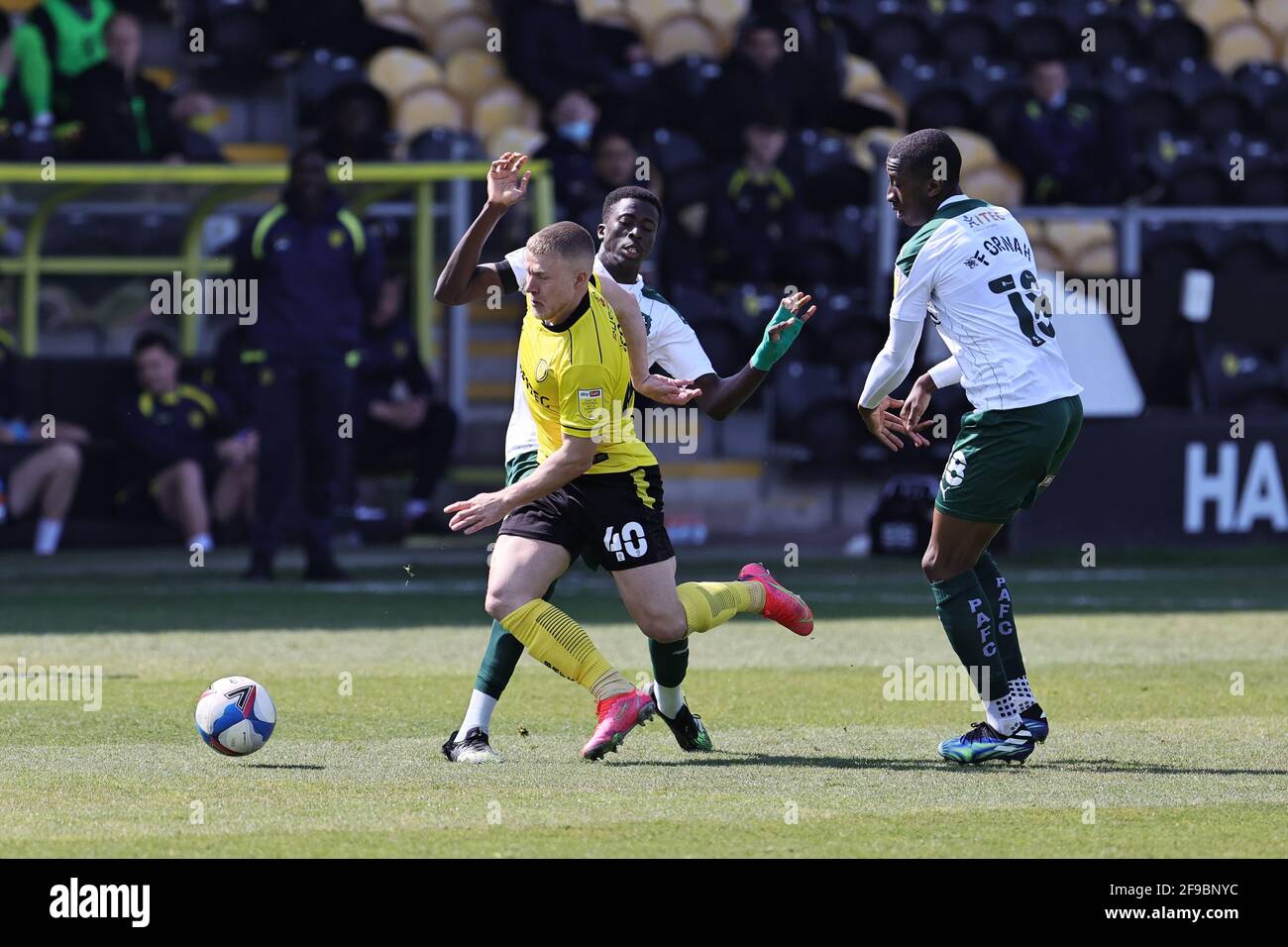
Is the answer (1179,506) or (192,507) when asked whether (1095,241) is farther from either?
(192,507)

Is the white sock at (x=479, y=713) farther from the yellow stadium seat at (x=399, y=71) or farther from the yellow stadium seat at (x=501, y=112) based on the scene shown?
the yellow stadium seat at (x=399, y=71)

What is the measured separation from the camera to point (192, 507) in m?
15.1

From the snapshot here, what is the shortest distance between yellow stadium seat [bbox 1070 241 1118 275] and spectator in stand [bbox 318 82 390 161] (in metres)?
6.61

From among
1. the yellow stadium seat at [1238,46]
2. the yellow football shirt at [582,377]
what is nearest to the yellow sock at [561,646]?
the yellow football shirt at [582,377]

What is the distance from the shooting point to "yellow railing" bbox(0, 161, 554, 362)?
50.5 ft

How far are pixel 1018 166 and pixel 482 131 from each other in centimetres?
490

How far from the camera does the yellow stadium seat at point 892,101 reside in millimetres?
19797

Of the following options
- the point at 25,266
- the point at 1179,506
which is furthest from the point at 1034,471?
the point at 25,266

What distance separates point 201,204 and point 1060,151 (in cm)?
768

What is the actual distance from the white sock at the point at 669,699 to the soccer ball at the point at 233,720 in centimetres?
135

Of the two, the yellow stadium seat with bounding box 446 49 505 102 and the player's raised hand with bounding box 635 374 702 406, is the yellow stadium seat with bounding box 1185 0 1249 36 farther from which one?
the player's raised hand with bounding box 635 374 702 406

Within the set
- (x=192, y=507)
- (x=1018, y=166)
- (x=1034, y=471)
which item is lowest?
(x=192, y=507)

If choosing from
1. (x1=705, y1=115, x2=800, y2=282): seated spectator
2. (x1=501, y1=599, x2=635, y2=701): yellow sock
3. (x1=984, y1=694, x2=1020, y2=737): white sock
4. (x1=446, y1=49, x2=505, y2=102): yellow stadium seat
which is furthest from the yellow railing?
(x1=984, y1=694, x2=1020, y2=737): white sock

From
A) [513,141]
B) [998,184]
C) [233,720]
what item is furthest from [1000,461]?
[998,184]
